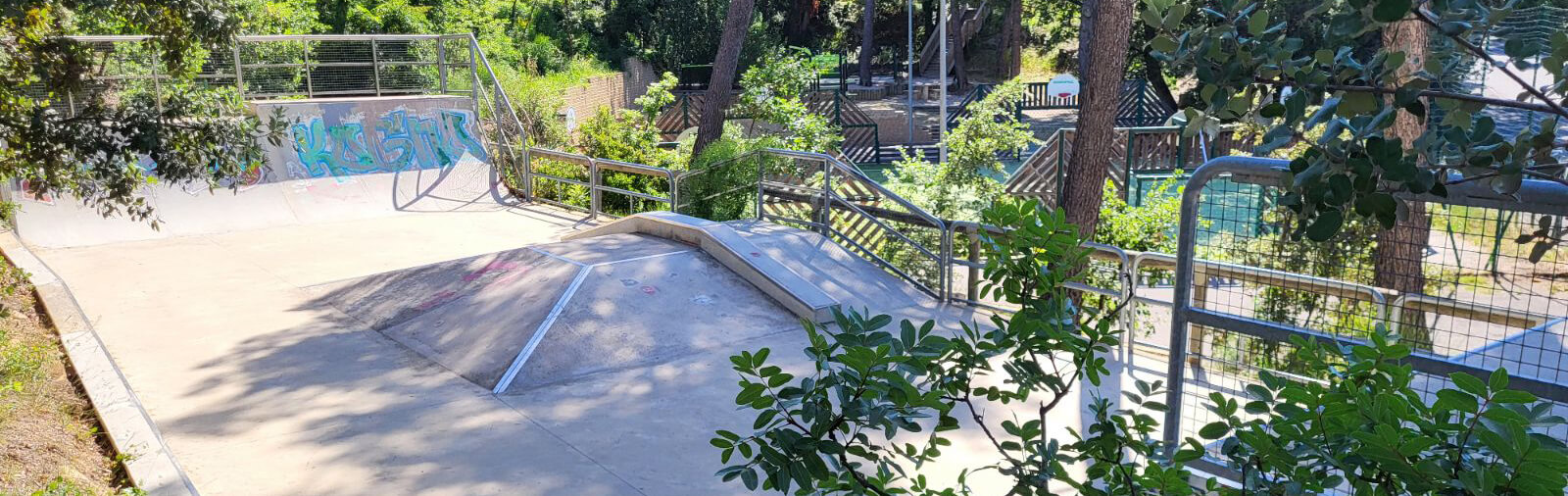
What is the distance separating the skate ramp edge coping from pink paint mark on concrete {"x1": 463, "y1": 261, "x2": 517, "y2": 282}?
178cm

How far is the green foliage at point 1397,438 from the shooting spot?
1.50 meters

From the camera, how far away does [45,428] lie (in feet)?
20.5

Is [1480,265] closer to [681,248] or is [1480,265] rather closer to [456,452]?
[456,452]

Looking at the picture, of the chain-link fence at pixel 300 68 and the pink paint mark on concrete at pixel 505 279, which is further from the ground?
the chain-link fence at pixel 300 68

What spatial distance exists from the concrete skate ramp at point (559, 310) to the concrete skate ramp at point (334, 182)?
5.19m

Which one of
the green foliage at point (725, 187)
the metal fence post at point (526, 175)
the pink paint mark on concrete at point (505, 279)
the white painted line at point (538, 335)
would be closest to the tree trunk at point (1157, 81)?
the metal fence post at point (526, 175)

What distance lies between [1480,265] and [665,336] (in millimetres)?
6312

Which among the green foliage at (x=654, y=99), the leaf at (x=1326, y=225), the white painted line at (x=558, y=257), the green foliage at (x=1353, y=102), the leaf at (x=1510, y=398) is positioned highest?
the green foliage at (x=1353, y=102)

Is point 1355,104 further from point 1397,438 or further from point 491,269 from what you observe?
point 491,269

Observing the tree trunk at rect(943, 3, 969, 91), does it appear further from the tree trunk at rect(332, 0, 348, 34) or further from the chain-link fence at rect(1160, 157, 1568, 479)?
the chain-link fence at rect(1160, 157, 1568, 479)

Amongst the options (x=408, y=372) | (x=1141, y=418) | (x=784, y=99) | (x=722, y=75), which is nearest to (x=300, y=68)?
(x=722, y=75)

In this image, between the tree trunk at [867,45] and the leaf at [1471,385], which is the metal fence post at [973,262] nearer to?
the leaf at [1471,385]

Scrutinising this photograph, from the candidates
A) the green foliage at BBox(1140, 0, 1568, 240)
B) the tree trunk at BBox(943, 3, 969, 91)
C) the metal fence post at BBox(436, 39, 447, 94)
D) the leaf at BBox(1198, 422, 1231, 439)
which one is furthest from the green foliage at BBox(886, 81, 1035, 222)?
the tree trunk at BBox(943, 3, 969, 91)

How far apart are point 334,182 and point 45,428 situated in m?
11.0
